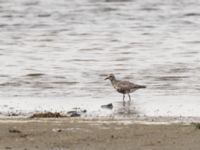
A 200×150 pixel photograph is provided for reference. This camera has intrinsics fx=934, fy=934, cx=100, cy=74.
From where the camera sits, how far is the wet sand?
8484 mm

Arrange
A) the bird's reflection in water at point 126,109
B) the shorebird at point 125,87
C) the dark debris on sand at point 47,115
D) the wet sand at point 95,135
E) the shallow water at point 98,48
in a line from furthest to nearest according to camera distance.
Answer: the shallow water at point 98,48 < the shorebird at point 125,87 < the bird's reflection in water at point 126,109 < the dark debris on sand at point 47,115 < the wet sand at point 95,135

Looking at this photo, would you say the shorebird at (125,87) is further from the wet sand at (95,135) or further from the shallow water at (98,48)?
the wet sand at (95,135)

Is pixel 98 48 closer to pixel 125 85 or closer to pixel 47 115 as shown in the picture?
pixel 125 85

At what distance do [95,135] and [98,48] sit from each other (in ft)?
34.5

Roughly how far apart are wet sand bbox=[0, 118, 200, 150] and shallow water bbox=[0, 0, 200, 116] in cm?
214

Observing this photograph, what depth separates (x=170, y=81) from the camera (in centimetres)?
1509

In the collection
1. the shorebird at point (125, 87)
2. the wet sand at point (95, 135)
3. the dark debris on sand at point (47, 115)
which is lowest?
the shorebird at point (125, 87)

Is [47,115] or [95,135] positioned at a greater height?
[95,135]

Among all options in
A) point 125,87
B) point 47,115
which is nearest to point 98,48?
point 125,87

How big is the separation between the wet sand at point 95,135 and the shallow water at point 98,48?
2.14 metres

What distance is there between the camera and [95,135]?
9078 mm

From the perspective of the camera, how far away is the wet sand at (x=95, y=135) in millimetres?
8484

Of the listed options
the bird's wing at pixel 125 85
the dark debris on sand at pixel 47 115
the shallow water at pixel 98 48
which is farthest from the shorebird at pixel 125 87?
the dark debris on sand at pixel 47 115

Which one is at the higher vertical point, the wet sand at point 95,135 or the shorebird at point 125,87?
the wet sand at point 95,135
